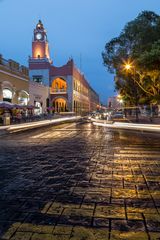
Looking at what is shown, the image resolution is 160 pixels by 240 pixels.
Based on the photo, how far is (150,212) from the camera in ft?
12.3

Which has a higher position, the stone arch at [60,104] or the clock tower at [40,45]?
the clock tower at [40,45]

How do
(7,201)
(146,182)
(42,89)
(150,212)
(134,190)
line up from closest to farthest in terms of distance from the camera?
(150,212)
(7,201)
(134,190)
(146,182)
(42,89)

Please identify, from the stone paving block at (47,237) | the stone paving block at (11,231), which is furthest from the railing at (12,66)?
the stone paving block at (47,237)

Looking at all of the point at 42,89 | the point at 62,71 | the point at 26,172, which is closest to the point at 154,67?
the point at 26,172

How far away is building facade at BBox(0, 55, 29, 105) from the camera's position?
35625 mm

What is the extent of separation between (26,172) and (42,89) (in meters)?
53.8

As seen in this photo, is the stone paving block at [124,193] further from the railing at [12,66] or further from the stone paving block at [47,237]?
the railing at [12,66]

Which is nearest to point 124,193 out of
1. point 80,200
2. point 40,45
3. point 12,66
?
→ point 80,200

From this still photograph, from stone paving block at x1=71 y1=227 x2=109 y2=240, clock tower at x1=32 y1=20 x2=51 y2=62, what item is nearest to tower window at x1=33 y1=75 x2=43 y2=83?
clock tower at x1=32 y1=20 x2=51 y2=62

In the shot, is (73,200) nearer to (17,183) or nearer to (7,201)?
(7,201)

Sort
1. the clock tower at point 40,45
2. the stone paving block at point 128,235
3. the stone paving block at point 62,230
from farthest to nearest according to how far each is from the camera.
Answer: the clock tower at point 40,45, the stone paving block at point 62,230, the stone paving block at point 128,235

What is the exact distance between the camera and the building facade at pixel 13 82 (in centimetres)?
3562

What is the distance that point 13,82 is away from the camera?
3900cm

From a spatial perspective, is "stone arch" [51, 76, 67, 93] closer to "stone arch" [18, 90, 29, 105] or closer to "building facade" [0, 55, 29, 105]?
"building facade" [0, 55, 29, 105]
